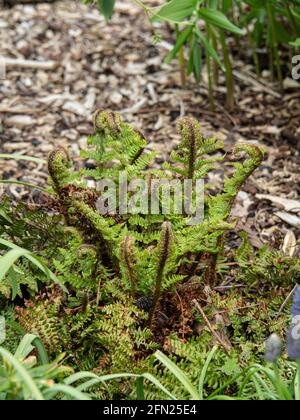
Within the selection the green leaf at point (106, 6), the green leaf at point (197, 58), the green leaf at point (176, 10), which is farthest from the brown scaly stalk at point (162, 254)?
the green leaf at point (197, 58)

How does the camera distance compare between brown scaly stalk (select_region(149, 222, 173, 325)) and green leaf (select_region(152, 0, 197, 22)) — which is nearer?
brown scaly stalk (select_region(149, 222, 173, 325))

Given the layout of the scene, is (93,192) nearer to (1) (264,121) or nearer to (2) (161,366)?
(2) (161,366)

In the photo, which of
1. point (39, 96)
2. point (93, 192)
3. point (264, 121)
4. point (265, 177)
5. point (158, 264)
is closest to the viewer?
point (158, 264)

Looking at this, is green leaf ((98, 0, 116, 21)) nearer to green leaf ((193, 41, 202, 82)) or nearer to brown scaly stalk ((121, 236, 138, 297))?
green leaf ((193, 41, 202, 82))

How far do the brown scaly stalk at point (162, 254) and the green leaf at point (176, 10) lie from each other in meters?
1.15

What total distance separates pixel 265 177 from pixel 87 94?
1.16 m

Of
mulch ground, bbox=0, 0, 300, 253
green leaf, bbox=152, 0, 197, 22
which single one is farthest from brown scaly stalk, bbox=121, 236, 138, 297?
green leaf, bbox=152, 0, 197, 22

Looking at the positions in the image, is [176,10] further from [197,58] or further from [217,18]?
[197,58]

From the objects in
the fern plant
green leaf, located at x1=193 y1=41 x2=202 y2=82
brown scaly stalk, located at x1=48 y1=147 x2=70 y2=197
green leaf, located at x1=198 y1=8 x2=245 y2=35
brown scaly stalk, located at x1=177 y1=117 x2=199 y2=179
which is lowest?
the fern plant

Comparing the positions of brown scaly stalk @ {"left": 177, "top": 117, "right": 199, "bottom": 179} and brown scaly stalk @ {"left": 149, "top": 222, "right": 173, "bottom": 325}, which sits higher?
brown scaly stalk @ {"left": 177, "top": 117, "right": 199, "bottom": 179}

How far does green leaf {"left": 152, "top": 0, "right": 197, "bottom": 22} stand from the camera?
112 inches

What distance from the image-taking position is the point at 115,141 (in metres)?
2.39
